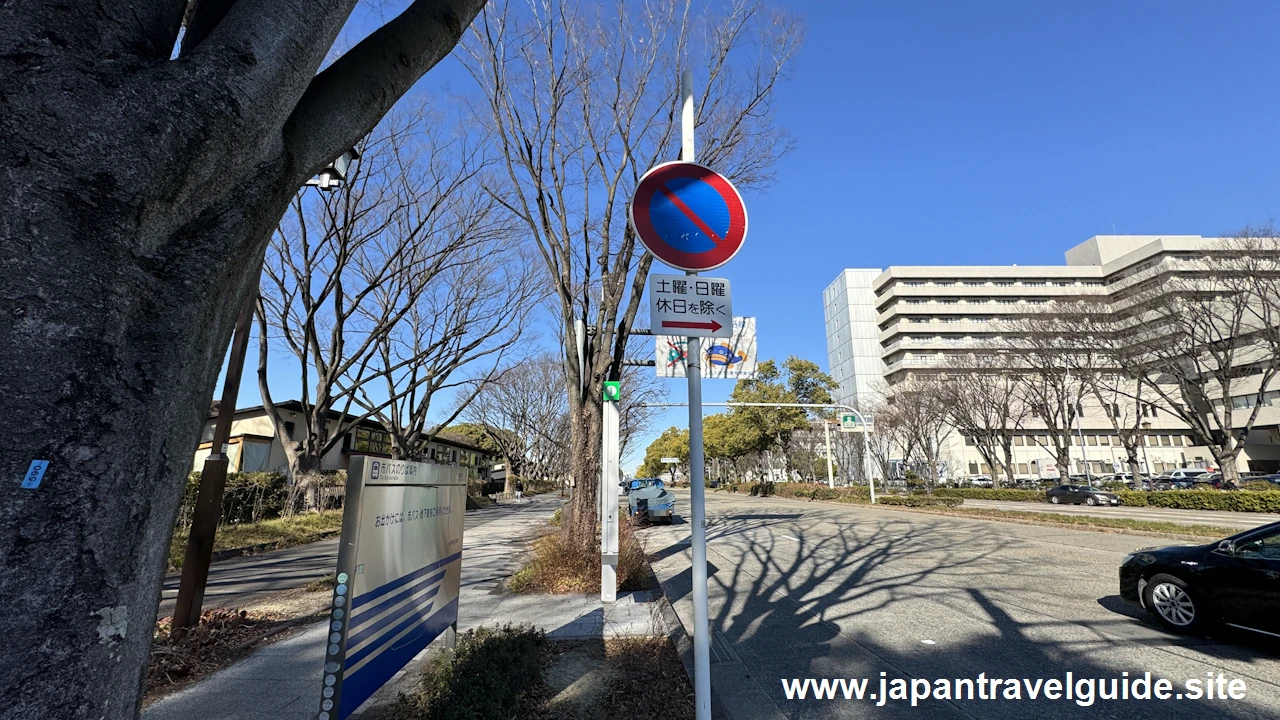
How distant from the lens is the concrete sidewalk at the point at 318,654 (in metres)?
3.69

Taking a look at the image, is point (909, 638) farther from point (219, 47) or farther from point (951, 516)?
point (951, 516)

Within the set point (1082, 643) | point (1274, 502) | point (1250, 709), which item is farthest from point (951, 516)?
point (1250, 709)

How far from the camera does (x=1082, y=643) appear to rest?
5.20 m

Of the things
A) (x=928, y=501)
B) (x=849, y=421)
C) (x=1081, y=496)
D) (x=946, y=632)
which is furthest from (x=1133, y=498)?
(x=946, y=632)

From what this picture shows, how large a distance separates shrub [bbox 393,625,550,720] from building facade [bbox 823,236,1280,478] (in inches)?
2023

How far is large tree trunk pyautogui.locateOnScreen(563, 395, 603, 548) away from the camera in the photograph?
→ 26.8ft

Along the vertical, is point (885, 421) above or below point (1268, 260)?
below

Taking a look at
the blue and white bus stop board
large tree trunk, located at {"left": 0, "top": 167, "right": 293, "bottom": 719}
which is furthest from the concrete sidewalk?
large tree trunk, located at {"left": 0, "top": 167, "right": 293, "bottom": 719}

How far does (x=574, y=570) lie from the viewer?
7.70 meters

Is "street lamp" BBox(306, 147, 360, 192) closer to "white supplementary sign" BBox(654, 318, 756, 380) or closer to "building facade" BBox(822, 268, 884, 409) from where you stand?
"white supplementary sign" BBox(654, 318, 756, 380)

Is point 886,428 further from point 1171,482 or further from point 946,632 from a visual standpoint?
point 946,632

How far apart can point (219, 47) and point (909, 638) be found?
650cm

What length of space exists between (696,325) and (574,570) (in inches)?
237

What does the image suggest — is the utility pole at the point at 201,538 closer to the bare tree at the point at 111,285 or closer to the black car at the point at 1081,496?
the bare tree at the point at 111,285
